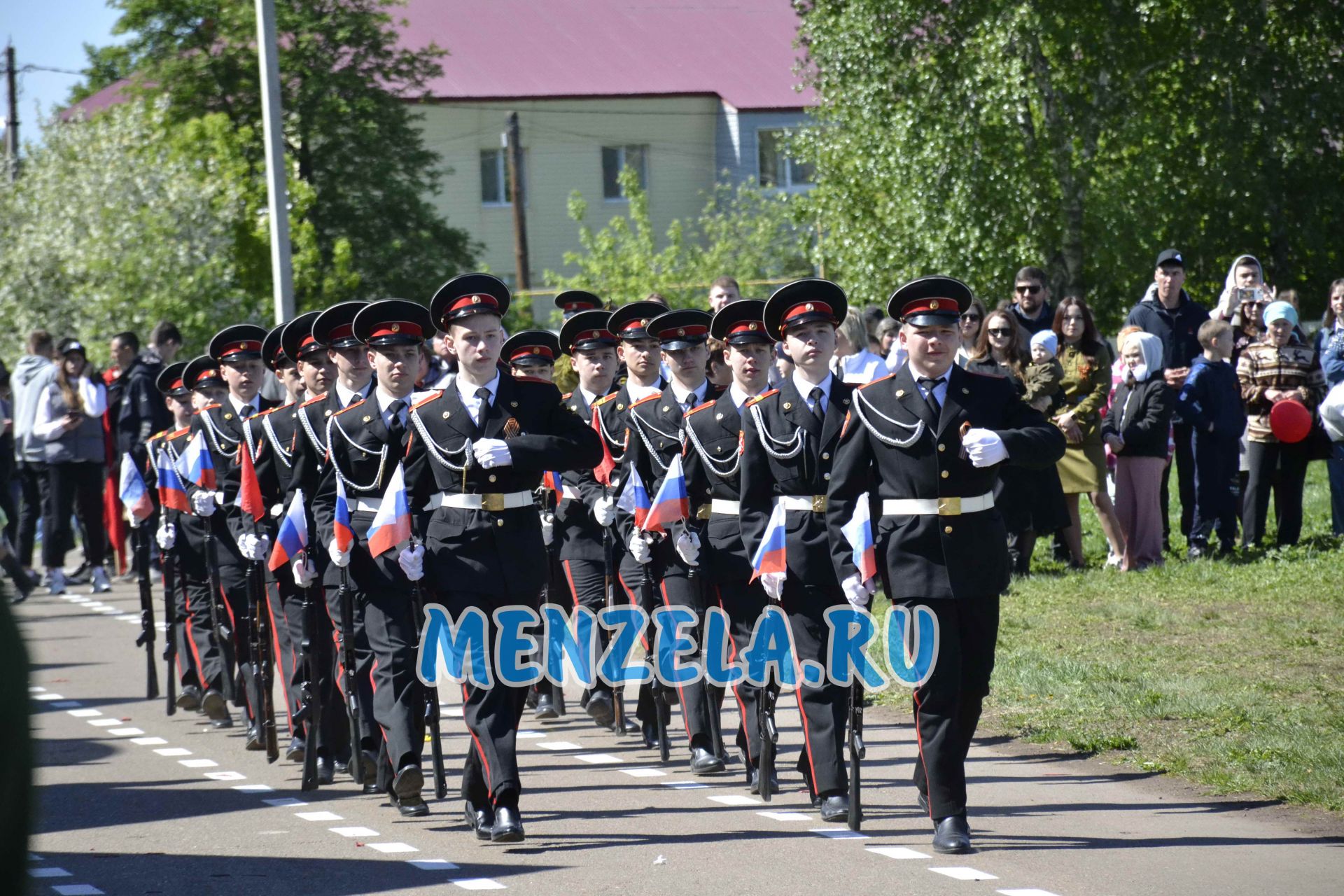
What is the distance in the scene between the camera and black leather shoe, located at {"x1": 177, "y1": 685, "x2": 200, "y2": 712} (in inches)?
406

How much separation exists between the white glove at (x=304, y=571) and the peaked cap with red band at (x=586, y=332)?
2303 millimetres

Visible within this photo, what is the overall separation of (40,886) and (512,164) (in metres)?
40.3

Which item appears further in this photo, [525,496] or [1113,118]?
[1113,118]

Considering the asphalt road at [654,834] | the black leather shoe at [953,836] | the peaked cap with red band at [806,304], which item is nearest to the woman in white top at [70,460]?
the asphalt road at [654,834]

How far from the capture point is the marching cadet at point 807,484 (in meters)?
7.12

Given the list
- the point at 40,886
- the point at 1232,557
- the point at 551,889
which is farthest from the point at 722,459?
the point at 1232,557

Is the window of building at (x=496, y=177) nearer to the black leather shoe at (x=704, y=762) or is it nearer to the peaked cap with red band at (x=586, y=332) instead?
the peaked cap with red band at (x=586, y=332)

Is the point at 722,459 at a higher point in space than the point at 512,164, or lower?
lower

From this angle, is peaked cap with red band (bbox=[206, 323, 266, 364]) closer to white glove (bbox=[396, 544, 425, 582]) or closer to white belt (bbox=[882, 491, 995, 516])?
white glove (bbox=[396, 544, 425, 582])

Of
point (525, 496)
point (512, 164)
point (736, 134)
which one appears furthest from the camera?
point (736, 134)

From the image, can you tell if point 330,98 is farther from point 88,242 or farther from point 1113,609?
point 1113,609

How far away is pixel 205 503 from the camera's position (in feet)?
31.8

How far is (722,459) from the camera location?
800 centimetres

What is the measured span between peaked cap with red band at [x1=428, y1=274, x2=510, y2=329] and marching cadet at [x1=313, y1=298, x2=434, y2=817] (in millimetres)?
277
